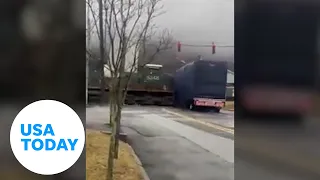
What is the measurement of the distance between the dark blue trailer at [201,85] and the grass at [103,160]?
424 mm

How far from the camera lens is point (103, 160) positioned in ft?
6.89

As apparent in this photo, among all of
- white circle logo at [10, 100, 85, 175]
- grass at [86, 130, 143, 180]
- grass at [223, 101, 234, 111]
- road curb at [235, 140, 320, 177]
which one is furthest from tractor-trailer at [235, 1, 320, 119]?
white circle logo at [10, 100, 85, 175]

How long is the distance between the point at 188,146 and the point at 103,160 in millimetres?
485

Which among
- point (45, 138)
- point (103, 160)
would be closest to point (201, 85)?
point (103, 160)

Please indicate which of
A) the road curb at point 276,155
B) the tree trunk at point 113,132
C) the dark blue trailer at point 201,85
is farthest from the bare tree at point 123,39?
the road curb at point 276,155

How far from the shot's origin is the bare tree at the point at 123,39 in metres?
2.13

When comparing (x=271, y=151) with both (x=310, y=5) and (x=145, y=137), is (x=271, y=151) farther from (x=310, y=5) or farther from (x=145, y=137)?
(x=310, y=5)

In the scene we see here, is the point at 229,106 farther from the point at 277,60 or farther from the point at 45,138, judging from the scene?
the point at 45,138

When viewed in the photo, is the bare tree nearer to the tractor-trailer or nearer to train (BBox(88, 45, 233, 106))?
train (BBox(88, 45, 233, 106))

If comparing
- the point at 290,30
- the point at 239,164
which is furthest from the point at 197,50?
the point at 239,164

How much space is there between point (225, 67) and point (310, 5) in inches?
24.0

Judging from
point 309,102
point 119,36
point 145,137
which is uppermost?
point 119,36

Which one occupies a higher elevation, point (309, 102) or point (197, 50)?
point (197, 50)

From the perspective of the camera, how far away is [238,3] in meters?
2.18
